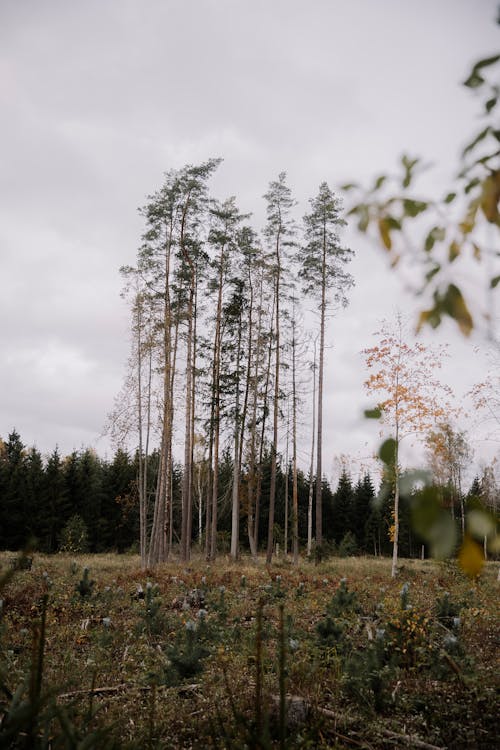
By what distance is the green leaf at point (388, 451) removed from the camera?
0.92m

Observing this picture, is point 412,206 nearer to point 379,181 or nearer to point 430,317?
point 379,181

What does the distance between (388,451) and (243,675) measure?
4907mm

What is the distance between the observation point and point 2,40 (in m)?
5.18

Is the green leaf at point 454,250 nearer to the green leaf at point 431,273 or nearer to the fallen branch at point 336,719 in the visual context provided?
the green leaf at point 431,273

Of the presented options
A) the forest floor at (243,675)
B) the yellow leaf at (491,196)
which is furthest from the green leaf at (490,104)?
the forest floor at (243,675)

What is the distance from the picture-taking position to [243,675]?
15.9 ft

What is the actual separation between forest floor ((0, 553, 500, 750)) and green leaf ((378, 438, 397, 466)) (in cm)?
47

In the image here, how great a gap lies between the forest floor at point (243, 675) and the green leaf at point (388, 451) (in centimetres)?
47

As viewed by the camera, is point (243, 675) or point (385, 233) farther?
point (243, 675)

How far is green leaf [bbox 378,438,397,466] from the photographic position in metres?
0.92

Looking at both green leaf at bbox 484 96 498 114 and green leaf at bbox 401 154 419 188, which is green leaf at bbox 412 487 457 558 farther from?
green leaf at bbox 484 96 498 114

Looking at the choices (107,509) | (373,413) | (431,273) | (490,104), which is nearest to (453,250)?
(431,273)

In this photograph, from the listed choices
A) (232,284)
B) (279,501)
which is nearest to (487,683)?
(232,284)

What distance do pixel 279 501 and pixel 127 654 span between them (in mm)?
33694
